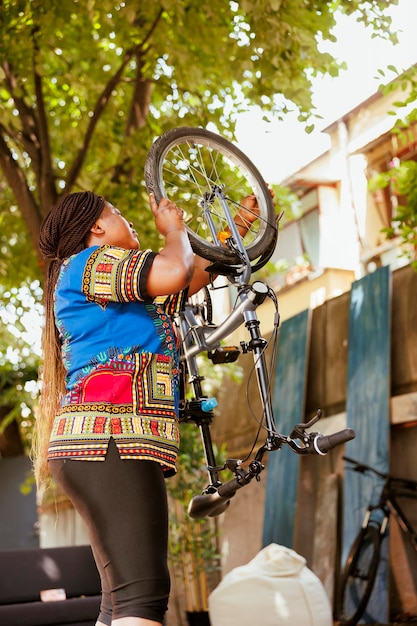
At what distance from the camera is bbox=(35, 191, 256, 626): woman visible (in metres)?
1.81

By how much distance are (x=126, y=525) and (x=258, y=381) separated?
52 cm

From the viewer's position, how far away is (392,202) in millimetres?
8680

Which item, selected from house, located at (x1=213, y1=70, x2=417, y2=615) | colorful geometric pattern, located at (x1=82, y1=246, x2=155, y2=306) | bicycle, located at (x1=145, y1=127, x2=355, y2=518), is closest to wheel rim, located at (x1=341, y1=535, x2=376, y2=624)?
house, located at (x1=213, y1=70, x2=417, y2=615)

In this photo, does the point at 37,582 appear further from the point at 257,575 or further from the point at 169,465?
the point at 169,465

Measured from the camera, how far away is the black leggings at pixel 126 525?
5.87 feet

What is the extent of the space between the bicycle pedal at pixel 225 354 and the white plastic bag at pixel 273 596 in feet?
7.19

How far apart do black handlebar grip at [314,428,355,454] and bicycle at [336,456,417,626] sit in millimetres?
3277

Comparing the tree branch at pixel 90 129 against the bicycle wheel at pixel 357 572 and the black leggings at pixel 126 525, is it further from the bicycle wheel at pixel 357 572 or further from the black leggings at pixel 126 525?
the black leggings at pixel 126 525

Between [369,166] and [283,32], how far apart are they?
208 inches

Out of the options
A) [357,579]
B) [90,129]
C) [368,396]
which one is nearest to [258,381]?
[90,129]

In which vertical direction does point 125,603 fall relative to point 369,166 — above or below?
below

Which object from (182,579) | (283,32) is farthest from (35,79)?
(182,579)

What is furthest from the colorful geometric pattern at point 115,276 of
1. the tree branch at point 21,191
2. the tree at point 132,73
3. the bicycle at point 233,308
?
the tree branch at point 21,191

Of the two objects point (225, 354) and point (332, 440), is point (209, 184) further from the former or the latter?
point (332, 440)
